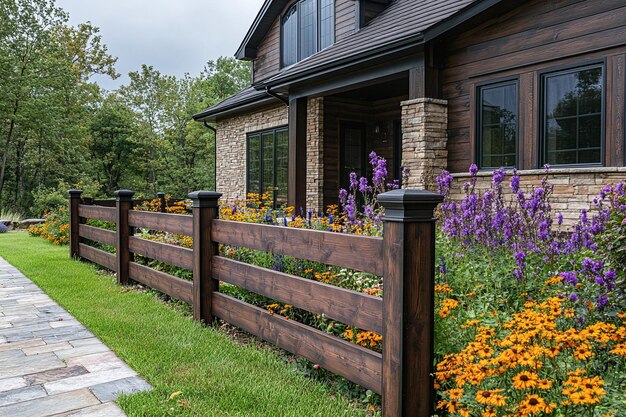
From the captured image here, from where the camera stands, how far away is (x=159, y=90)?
24797 millimetres

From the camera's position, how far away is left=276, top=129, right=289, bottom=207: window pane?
11.7 meters

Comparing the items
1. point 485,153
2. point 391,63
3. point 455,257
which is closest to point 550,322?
point 455,257

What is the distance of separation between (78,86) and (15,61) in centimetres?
632

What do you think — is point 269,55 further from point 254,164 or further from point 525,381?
point 525,381

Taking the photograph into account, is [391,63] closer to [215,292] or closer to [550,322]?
[215,292]

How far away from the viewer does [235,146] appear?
13.9 m

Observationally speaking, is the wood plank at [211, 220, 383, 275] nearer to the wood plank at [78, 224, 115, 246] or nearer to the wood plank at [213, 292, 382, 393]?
the wood plank at [213, 292, 382, 393]

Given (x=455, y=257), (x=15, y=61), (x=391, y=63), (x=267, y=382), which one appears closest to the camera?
(x=267, y=382)

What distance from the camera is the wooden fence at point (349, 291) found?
86.2 inches

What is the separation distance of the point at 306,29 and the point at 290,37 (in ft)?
2.35

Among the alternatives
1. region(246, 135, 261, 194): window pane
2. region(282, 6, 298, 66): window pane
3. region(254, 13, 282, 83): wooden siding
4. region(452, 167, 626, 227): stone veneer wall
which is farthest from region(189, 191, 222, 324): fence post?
region(254, 13, 282, 83): wooden siding

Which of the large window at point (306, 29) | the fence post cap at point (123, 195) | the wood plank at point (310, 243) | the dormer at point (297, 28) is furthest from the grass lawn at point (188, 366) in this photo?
the large window at point (306, 29)

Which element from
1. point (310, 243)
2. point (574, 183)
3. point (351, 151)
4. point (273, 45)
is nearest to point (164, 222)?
point (310, 243)

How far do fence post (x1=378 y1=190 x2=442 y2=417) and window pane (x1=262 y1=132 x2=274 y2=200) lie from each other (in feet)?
32.6
